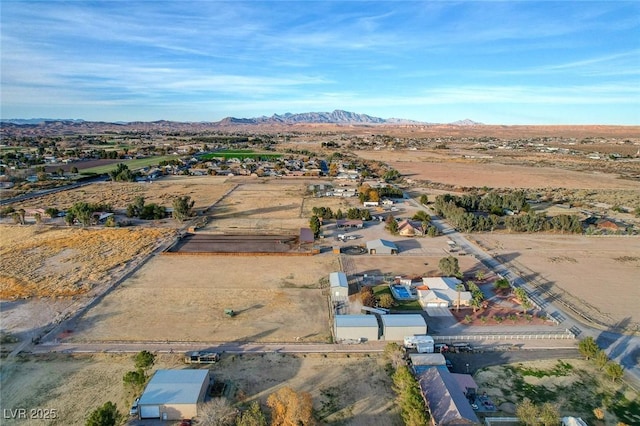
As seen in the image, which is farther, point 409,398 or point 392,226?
point 392,226

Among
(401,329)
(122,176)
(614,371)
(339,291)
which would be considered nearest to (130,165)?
(122,176)

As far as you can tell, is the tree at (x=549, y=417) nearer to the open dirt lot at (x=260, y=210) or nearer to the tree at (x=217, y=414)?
the tree at (x=217, y=414)

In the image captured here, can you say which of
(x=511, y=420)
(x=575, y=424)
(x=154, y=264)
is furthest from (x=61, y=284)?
(x=575, y=424)

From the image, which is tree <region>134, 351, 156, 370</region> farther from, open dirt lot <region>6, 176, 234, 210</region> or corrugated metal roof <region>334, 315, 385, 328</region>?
open dirt lot <region>6, 176, 234, 210</region>

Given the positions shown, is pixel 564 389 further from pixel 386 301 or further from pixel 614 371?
pixel 386 301

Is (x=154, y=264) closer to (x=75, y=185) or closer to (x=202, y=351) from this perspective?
(x=202, y=351)

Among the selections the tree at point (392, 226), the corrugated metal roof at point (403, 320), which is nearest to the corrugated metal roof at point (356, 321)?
the corrugated metal roof at point (403, 320)

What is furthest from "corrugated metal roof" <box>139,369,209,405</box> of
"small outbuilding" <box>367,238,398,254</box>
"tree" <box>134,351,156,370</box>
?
"small outbuilding" <box>367,238,398,254</box>
